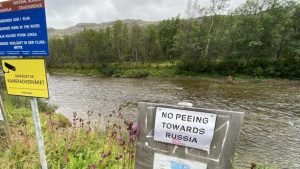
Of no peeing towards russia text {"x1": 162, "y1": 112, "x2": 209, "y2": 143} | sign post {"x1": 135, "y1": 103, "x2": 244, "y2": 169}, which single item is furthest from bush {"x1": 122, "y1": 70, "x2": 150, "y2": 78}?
no peeing towards russia text {"x1": 162, "y1": 112, "x2": 209, "y2": 143}

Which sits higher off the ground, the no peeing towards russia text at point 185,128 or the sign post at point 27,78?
the sign post at point 27,78

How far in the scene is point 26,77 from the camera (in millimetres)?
2357

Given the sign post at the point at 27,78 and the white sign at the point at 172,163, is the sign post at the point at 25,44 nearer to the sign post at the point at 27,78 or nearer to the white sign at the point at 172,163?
the sign post at the point at 27,78

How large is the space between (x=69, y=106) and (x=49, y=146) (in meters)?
11.5

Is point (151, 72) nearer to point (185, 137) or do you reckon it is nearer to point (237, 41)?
point (237, 41)

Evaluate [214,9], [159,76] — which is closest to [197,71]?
[159,76]

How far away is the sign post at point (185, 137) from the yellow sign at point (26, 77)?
3.73 ft

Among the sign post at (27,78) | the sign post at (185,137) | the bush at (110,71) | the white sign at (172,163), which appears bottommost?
the bush at (110,71)

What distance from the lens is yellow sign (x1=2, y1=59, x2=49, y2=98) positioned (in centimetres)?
227

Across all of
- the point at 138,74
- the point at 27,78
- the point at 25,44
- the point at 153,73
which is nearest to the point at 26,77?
the point at 27,78

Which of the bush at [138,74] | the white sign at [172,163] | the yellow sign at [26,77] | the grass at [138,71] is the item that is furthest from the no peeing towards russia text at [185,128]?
the bush at [138,74]

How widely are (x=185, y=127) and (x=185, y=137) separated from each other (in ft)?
0.25

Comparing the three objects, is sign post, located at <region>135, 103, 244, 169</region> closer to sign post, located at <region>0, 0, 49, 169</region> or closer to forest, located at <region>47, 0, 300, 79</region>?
sign post, located at <region>0, 0, 49, 169</region>

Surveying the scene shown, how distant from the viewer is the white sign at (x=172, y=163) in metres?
1.67
